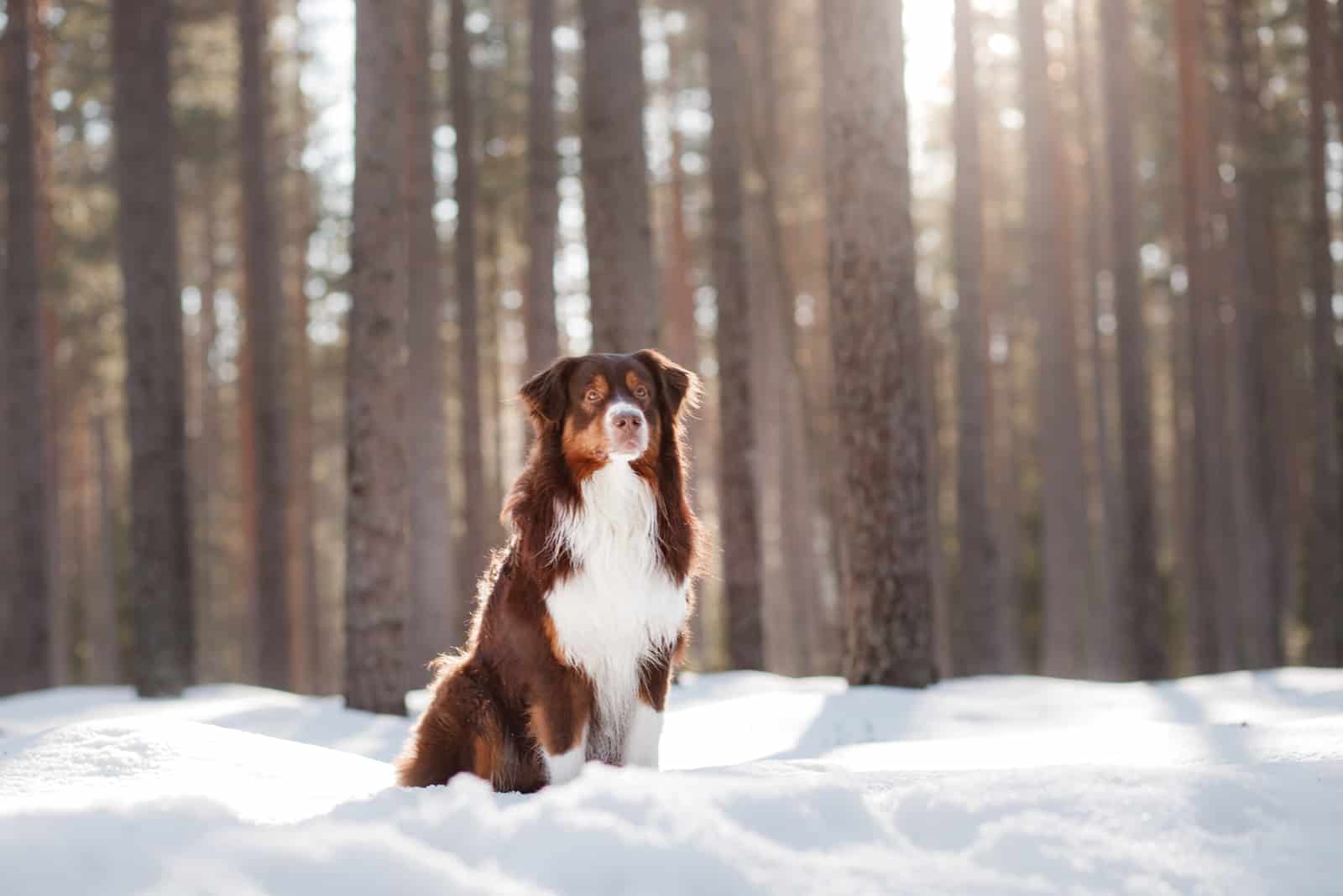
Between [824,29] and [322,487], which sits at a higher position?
[824,29]

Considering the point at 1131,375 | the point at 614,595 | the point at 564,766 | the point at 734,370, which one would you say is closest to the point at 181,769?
the point at 564,766

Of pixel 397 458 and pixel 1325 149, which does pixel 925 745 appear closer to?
pixel 397 458

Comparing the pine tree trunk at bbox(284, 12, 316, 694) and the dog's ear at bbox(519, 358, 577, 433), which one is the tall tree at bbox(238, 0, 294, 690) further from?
the dog's ear at bbox(519, 358, 577, 433)

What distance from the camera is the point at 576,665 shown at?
5.38 m

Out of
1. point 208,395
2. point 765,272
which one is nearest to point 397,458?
point 765,272

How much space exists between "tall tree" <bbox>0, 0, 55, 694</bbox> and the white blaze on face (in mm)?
13409

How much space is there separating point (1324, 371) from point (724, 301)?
994cm

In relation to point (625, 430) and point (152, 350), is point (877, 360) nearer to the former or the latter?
point (625, 430)

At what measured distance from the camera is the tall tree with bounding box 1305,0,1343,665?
1952cm

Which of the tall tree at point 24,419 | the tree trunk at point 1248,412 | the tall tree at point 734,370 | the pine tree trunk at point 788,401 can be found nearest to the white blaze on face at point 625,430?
the tall tree at point 734,370

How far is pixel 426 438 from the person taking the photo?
17.5m

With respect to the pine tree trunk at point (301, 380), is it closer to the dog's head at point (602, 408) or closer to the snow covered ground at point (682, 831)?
the dog's head at point (602, 408)

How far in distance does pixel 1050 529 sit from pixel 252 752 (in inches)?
791

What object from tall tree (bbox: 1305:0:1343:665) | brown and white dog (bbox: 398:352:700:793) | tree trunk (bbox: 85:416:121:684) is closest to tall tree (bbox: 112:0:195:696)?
brown and white dog (bbox: 398:352:700:793)
